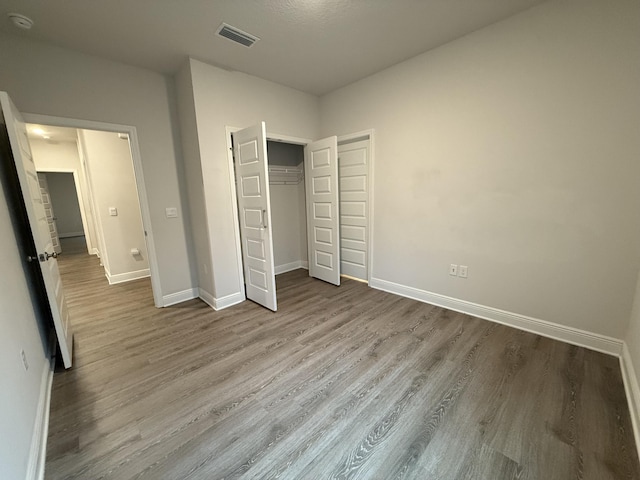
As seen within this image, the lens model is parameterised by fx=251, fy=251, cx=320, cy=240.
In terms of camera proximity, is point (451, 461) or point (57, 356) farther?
point (57, 356)

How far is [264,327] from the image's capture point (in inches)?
103

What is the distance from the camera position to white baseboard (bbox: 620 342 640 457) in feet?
4.55

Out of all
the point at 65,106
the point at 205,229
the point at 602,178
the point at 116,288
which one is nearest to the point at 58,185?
the point at 116,288

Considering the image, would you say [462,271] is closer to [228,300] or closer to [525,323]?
[525,323]

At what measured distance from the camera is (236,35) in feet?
7.47

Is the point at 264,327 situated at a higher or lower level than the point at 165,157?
lower

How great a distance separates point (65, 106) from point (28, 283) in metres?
1.67

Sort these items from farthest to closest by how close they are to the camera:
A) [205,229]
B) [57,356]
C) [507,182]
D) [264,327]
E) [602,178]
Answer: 1. [205,229]
2. [264,327]
3. [507,182]
4. [57,356]
5. [602,178]

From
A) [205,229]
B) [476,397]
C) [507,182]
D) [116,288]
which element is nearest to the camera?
[476,397]

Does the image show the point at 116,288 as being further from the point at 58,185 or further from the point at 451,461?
the point at 58,185

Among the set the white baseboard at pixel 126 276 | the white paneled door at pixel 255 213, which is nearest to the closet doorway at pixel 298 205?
the white paneled door at pixel 255 213

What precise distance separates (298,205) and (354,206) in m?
1.31

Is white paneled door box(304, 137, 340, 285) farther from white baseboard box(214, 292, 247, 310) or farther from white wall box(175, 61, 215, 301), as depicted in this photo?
white wall box(175, 61, 215, 301)

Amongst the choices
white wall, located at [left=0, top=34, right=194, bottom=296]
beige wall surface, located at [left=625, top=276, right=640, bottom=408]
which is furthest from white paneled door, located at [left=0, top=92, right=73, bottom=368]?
beige wall surface, located at [left=625, top=276, right=640, bottom=408]
